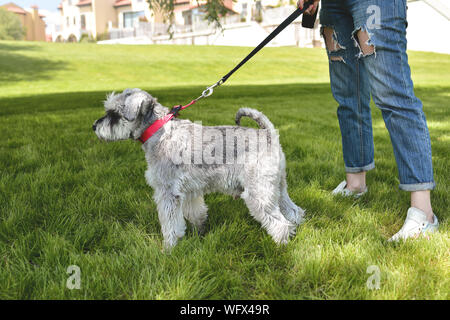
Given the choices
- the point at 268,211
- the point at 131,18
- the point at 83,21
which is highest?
the point at 131,18

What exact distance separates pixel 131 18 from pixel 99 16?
242 inches

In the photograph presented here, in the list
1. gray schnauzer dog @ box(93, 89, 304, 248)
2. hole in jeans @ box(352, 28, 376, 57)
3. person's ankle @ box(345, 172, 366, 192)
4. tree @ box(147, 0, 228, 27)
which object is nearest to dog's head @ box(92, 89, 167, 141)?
gray schnauzer dog @ box(93, 89, 304, 248)

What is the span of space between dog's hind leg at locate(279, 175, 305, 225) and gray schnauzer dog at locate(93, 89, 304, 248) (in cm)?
11

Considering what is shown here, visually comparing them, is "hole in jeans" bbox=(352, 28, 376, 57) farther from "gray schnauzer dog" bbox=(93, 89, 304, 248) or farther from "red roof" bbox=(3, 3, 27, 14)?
"red roof" bbox=(3, 3, 27, 14)

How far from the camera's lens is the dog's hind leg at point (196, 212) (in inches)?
121

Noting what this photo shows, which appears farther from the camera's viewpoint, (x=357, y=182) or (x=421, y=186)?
(x=357, y=182)

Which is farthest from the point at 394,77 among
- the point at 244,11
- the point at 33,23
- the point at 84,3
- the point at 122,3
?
the point at 33,23

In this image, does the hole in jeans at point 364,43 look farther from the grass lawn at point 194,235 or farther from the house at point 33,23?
the house at point 33,23

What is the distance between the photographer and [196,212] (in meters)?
3.08

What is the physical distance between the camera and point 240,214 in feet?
10.5

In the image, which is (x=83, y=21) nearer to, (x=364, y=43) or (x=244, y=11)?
(x=244, y=11)
